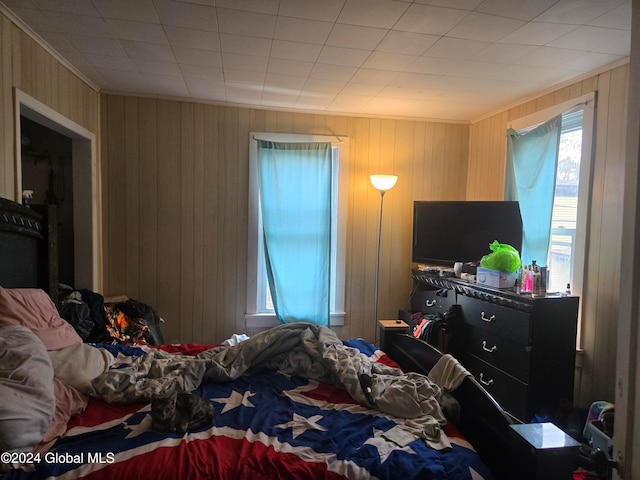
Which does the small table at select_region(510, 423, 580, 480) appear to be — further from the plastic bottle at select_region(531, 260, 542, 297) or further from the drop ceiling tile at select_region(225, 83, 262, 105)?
the drop ceiling tile at select_region(225, 83, 262, 105)

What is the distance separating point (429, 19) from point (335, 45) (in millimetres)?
564

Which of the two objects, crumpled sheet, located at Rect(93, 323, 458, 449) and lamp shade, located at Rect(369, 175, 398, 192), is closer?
crumpled sheet, located at Rect(93, 323, 458, 449)

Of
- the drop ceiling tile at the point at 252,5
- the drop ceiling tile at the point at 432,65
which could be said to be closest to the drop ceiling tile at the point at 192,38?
the drop ceiling tile at the point at 252,5

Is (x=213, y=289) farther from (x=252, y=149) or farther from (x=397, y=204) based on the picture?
(x=397, y=204)

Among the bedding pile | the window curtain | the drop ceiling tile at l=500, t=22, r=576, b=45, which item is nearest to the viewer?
the bedding pile

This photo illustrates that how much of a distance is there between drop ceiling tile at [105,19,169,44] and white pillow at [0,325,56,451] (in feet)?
5.39

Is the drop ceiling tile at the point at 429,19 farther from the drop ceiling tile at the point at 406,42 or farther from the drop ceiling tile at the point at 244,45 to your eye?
the drop ceiling tile at the point at 244,45

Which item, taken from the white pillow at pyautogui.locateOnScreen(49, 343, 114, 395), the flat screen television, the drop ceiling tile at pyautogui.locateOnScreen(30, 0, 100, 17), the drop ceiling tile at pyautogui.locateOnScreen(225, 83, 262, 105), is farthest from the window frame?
the drop ceiling tile at pyautogui.locateOnScreen(30, 0, 100, 17)

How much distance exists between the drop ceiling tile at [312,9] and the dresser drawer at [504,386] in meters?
2.43

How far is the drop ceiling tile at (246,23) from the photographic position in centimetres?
185

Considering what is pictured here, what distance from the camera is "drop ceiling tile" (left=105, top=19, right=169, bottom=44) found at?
6.46 ft

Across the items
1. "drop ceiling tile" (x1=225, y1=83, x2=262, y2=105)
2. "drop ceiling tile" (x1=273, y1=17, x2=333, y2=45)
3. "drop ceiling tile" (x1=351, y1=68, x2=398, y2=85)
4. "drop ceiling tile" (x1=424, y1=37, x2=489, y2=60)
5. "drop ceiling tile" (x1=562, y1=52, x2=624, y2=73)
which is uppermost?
"drop ceiling tile" (x1=351, y1=68, x2=398, y2=85)

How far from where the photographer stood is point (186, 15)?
187cm

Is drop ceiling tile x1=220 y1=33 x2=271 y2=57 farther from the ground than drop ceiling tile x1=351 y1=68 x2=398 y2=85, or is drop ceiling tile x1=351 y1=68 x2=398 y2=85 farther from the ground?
drop ceiling tile x1=351 y1=68 x2=398 y2=85
